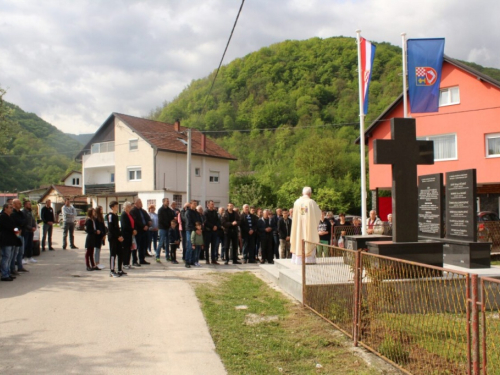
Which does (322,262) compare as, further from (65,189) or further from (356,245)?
(65,189)

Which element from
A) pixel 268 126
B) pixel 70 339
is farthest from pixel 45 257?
pixel 268 126

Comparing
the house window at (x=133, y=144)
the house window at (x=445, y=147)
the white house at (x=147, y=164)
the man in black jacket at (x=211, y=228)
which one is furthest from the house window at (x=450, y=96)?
the house window at (x=133, y=144)

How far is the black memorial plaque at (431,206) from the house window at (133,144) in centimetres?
3435

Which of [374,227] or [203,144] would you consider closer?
[374,227]

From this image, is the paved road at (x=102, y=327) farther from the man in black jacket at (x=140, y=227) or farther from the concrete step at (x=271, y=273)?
the man in black jacket at (x=140, y=227)

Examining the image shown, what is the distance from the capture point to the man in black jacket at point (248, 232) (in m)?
14.1

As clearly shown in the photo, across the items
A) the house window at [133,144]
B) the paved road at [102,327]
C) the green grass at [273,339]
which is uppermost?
the house window at [133,144]

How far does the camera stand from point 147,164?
4106 centimetres

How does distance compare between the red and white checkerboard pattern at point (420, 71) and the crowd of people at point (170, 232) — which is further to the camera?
the red and white checkerboard pattern at point (420, 71)

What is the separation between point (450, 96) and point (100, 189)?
3365cm

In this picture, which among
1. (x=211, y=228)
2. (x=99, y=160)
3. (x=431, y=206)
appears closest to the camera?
(x=431, y=206)

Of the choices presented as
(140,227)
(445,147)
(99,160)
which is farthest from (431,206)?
(99,160)

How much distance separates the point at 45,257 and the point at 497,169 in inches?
854

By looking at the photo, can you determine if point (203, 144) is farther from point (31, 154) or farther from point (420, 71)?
point (420, 71)
